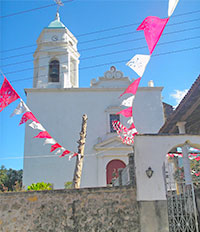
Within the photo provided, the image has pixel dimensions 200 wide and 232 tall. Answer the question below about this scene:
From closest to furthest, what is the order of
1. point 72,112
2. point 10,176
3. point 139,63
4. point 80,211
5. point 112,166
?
point 139,63 → point 80,211 → point 112,166 → point 72,112 → point 10,176

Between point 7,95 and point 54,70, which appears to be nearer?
point 7,95

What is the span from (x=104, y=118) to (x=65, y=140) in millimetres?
2786

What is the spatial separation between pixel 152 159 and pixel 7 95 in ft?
15.5

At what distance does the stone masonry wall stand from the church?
9103mm

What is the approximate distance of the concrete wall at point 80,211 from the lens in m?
5.95

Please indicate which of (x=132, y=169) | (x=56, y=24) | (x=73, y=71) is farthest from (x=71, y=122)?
(x=132, y=169)

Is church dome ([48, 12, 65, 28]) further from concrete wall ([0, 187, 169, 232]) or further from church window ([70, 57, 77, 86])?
concrete wall ([0, 187, 169, 232])

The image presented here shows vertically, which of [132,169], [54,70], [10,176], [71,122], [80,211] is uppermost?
[54,70]

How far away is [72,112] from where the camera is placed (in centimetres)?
1681

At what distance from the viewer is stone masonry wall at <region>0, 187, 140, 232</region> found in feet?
19.7

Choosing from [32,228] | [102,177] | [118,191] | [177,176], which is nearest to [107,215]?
[118,191]

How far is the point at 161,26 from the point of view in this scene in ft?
16.6

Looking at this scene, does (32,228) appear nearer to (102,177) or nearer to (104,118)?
(102,177)

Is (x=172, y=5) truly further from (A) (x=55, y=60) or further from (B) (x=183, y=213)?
(A) (x=55, y=60)
